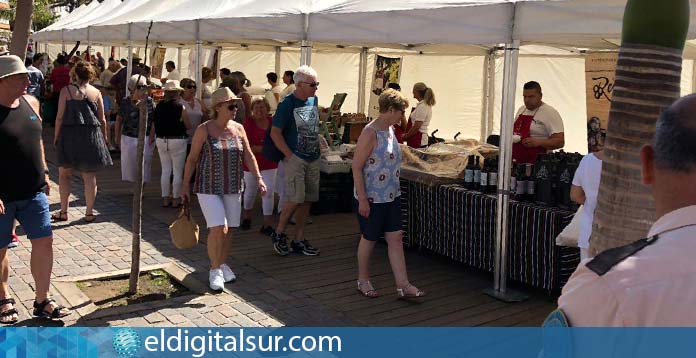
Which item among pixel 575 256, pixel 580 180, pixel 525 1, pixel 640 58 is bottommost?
pixel 575 256

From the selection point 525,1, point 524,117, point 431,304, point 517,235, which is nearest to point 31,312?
point 431,304

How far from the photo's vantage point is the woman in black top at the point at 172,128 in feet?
26.7

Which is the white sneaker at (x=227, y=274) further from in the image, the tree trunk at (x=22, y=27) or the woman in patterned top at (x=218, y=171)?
the tree trunk at (x=22, y=27)

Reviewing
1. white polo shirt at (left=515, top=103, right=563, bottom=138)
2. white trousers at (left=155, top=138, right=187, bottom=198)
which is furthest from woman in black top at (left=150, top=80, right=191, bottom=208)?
white polo shirt at (left=515, top=103, right=563, bottom=138)

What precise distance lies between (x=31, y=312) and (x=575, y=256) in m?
4.13

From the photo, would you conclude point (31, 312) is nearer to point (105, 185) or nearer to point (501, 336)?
point (501, 336)

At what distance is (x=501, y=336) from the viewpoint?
4.83 metres

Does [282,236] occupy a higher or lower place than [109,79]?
lower

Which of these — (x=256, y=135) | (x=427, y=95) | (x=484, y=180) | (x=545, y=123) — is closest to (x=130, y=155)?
(x=256, y=135)

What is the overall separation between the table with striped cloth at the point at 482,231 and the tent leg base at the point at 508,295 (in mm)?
126

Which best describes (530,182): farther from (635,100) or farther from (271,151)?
(635,100)

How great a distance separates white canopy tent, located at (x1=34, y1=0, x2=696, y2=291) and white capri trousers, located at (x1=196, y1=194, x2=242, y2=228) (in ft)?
6.57

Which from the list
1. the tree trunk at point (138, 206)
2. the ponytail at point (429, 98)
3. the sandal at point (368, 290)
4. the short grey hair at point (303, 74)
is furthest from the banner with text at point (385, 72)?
the tree trunk at point (138, 206)

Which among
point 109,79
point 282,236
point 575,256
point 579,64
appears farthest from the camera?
point 109,79
